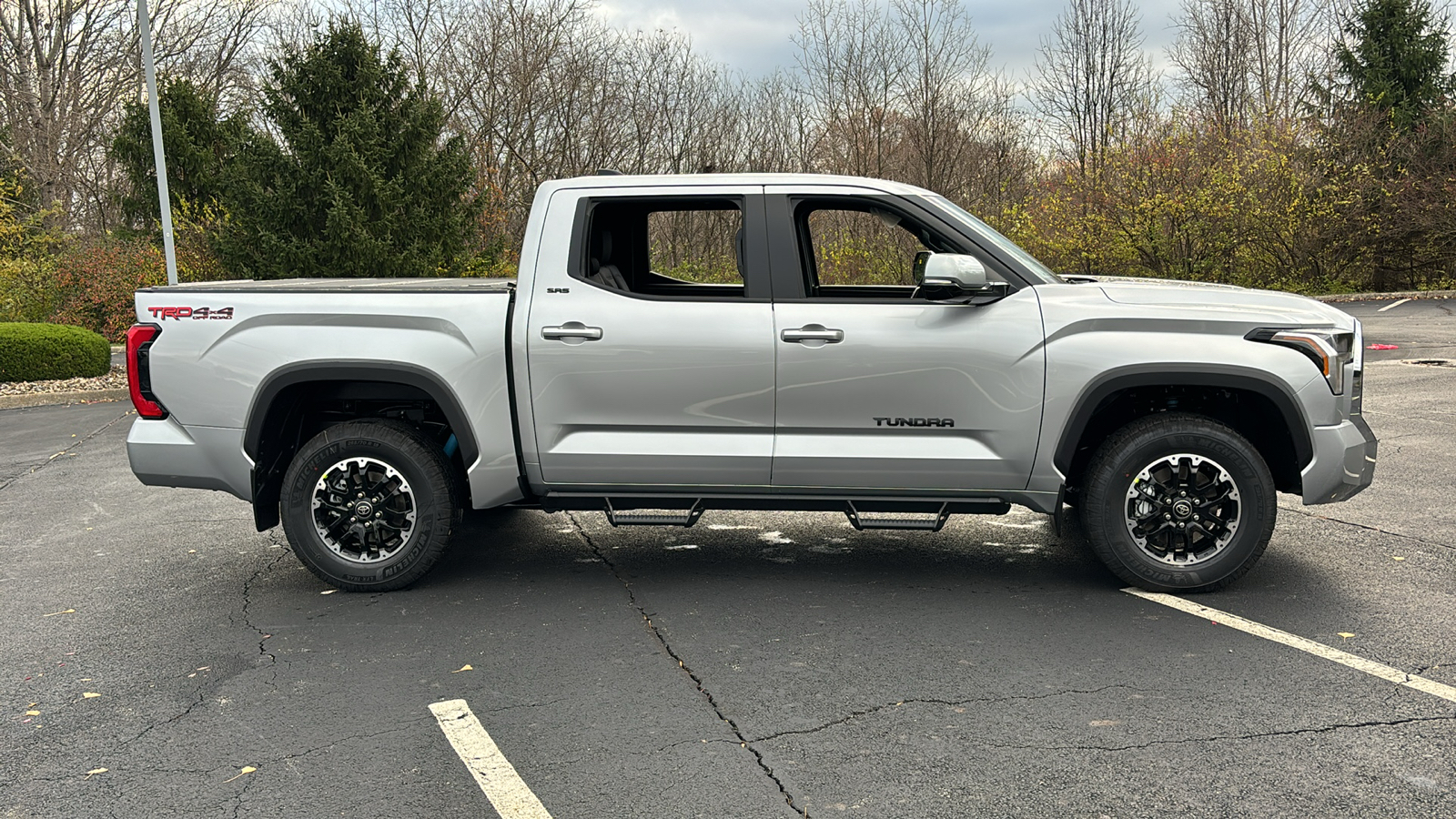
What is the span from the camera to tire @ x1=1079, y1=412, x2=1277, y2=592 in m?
4.95

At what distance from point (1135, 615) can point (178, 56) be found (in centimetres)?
3537

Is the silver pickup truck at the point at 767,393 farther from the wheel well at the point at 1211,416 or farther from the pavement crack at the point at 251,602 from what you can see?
the pavement crack at the point at 251,602

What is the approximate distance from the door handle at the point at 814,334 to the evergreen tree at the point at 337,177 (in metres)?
13.9

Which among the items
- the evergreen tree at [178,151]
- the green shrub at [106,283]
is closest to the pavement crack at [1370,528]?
the green shrub at [106,283]

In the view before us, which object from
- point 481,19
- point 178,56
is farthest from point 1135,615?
point 178,56

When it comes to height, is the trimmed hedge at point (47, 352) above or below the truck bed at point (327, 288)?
below

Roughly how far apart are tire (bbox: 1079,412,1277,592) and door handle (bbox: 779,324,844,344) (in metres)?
1.36

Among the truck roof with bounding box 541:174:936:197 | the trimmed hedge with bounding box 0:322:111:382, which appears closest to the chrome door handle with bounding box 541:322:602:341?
the truck roof with bounding box 541:174:936:197

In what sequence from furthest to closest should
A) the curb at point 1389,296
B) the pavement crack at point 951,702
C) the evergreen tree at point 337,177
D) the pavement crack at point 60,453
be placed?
the curb at point 1389,296
the evergreen tree at point 337,177
the pavement crack at point 60,453
the pavement crack at point 951,702

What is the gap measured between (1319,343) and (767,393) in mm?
2501

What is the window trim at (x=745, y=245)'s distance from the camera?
5.16 metres

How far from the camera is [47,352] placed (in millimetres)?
15102

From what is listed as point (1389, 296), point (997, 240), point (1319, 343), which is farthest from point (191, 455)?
point (1389, 296)

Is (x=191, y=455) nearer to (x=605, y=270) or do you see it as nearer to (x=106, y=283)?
(x=605, y=270)
